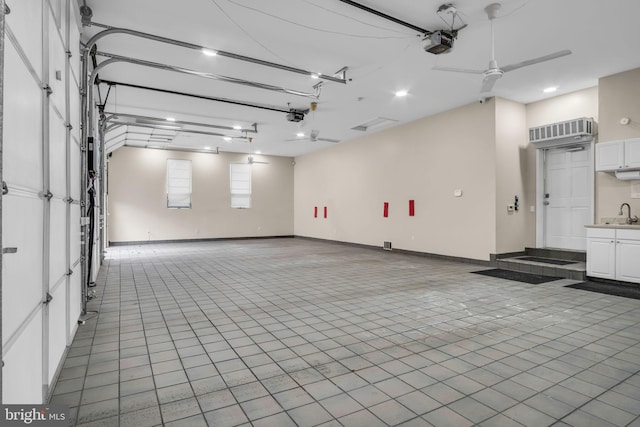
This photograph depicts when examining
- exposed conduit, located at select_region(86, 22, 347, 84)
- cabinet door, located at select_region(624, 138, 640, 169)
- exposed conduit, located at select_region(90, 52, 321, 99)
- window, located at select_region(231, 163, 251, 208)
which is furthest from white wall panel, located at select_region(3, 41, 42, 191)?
window, located at select_region(231, 163, 251, 208)

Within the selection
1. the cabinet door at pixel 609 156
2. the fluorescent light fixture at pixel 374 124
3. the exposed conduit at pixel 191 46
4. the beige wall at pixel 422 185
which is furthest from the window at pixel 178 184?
the cabinet door at pixel 609 156

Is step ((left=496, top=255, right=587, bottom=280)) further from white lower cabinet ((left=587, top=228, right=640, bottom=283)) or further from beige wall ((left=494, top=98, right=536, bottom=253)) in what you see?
beige wall ((left=494, top=98, right=536, bottom=253))

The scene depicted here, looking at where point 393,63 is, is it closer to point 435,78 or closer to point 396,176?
point 435,78

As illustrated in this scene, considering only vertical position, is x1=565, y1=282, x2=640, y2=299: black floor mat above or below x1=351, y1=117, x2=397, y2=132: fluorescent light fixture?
below

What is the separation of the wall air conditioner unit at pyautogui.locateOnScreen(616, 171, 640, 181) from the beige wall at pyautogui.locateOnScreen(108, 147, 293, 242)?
35.8 ft

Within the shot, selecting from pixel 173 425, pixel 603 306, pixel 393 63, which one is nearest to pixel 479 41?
pixel 393 63

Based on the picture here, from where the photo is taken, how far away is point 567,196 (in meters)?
6.98

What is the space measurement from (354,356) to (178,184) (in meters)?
11.2

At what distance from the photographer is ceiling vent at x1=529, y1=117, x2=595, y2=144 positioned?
625cm

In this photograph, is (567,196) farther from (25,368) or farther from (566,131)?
(25,368)

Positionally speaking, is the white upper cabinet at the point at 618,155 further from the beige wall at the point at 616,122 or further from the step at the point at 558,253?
the step at the point at 558,253

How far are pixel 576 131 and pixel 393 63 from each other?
148 inches

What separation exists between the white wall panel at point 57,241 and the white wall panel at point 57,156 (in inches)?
4.3

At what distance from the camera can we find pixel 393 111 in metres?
8.07
